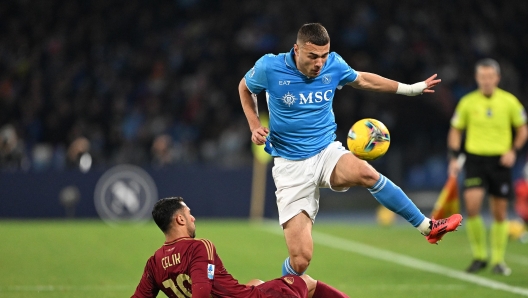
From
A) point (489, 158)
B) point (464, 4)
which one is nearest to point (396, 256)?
point (489, 158)

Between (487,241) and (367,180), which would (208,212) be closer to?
(487,241)

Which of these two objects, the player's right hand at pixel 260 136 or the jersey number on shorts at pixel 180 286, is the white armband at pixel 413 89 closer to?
the player's right hand at pixel 260 136

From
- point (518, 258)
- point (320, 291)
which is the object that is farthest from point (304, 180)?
point (518, 258)

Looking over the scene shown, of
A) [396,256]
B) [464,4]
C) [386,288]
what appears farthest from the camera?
[464,4]

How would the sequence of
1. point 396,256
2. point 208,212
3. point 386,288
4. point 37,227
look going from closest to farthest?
1. point 386,288
2. point 396,256
3. point 37,227
4. point 208,212

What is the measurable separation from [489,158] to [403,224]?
750 cm

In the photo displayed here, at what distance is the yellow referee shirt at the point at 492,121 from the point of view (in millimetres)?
9719

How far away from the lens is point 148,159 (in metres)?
17.4

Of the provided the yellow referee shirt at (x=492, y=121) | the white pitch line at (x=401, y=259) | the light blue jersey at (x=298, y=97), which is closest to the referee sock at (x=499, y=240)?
the white pitch line at (x=401, y=259)

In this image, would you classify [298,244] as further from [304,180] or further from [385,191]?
[385,191]

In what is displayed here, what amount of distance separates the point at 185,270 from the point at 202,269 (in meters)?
0.16

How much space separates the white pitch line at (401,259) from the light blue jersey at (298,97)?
2661 mm

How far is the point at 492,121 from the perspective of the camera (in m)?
9.72

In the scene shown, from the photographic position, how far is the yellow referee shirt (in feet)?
31.9
